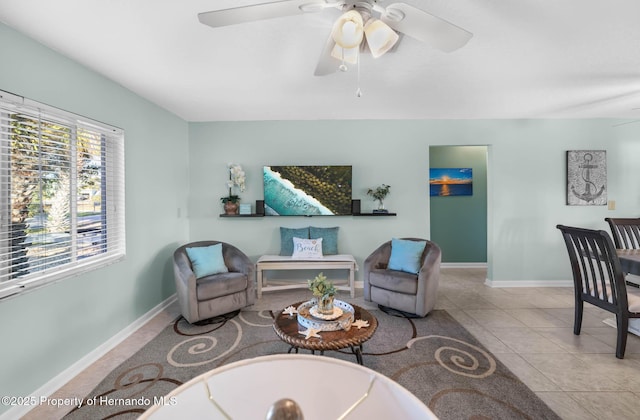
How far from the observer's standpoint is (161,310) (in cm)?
332

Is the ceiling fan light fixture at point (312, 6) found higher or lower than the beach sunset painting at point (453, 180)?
higher

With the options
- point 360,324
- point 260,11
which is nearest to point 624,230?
point 360,324

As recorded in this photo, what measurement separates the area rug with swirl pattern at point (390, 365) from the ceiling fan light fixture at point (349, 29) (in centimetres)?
220

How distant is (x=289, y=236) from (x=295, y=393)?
3.61 m

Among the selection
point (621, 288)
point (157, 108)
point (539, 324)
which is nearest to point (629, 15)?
point (621, 288)

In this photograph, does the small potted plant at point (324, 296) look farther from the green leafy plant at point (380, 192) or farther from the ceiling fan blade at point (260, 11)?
the green leafy plant at point (380, 192)

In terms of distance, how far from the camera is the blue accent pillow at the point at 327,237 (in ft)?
13.1

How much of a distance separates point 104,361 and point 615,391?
3.86 metres

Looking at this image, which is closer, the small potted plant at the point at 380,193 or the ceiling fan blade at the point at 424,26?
the ceiling fan blade at the point at 424,26

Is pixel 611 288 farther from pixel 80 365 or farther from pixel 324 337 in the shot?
pixel 80 365

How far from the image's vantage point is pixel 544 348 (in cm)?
243

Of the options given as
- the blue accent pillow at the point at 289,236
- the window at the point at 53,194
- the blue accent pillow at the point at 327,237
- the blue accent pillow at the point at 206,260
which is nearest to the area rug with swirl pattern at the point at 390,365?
the blue accent pillow at the point at 206,260

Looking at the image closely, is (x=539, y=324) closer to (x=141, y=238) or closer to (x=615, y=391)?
(x=615, y=391)

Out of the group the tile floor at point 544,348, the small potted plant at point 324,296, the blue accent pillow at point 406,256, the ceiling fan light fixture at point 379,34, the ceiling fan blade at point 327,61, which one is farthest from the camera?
the blue accent pillow at point 406,256
